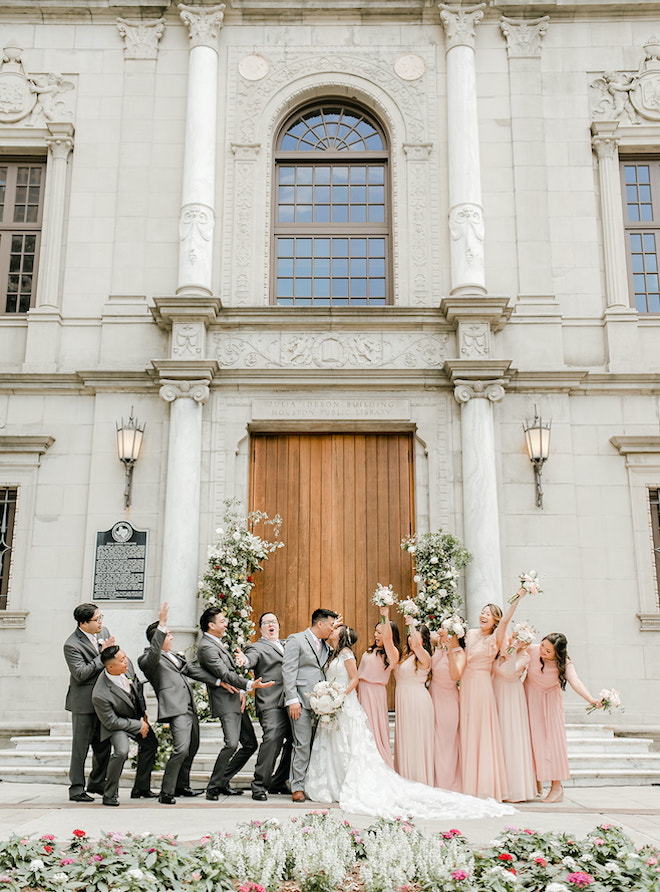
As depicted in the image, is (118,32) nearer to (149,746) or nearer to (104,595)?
(104,595)

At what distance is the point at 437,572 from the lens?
11.1 metres

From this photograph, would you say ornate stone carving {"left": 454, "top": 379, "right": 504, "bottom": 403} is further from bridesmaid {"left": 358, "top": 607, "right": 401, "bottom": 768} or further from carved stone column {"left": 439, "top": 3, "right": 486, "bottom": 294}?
bridesmaid {"left": 358, "top": 607, "right": 401, "bottom": 768}

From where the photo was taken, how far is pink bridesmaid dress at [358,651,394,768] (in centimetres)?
867

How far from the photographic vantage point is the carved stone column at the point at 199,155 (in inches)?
487

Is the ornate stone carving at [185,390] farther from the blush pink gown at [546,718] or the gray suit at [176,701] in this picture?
the blush pink gown at [546,718]

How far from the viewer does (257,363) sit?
40.1 ft

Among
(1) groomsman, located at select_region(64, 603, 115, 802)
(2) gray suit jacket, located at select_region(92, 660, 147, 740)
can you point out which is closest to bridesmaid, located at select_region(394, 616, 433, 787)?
(2) gray suit jacket, located at select_region(92, 660, 147, 740)

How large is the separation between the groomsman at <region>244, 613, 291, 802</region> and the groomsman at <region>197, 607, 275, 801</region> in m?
0.15

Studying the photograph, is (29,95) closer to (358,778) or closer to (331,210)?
(331,210)

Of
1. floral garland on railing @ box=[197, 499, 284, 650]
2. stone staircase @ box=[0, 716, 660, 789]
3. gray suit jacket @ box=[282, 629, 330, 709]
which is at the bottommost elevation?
stone staircase @ box=[0, 716, 660, 789]

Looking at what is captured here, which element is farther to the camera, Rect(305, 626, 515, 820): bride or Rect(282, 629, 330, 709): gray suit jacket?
Rect(282, 629, 330, 709): gray suit jacket

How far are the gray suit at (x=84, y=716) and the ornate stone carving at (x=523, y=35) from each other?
1066 centimetres

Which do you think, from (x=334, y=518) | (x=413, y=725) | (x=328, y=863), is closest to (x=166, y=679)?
(x=413, y=725)

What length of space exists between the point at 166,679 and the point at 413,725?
240 centimetres
